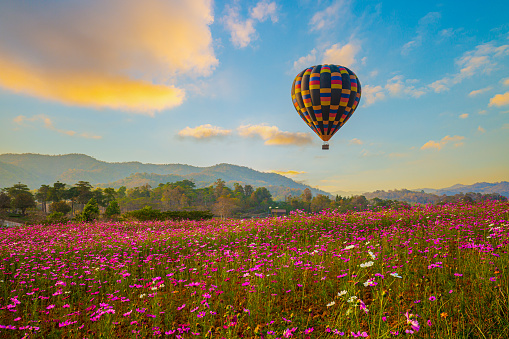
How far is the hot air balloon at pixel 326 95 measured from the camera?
18.8 metres

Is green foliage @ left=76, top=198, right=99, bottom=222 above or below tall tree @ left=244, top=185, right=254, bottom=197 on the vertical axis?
below

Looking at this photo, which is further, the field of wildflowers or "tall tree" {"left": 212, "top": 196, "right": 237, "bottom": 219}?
"tall tree" {"left": 212, "top": 196, "right": 237, "bottom": 219}

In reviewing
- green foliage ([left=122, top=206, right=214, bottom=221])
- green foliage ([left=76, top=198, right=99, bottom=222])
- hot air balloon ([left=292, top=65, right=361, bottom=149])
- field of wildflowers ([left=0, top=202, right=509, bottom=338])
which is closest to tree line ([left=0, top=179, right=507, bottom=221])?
green foliage ([left=76, top=198, right=99, bottom=222])

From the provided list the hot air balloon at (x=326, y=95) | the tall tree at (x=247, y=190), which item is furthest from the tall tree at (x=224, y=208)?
the hot air balloon at (x=326, y=95)

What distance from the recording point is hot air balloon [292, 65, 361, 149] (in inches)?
741

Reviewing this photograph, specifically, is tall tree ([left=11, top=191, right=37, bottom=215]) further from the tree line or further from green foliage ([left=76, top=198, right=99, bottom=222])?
green foliage ([left=76, top=198, right=99, bottom=222])

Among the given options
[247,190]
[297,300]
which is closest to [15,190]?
[297,300]

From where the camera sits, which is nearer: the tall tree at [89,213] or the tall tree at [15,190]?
the tall tree at [89,213]

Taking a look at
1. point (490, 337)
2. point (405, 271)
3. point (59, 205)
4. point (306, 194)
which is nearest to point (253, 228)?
point (405, 271)

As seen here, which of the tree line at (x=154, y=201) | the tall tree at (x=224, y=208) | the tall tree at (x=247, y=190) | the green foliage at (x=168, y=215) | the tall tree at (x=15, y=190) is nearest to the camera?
the green foliage at (x=168, y=215)

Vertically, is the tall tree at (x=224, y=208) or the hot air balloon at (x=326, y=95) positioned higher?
the hot air balloon at (x=326, y=95)

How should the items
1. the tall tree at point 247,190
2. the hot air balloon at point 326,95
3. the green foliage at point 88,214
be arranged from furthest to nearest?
the tall tree at point 247,190
the green foliage at point 88,214
the hot air balloon at point 326,95

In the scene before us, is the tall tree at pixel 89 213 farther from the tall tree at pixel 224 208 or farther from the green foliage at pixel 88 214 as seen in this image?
the tall tree at pixel 224 208

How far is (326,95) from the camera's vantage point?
743 inches
